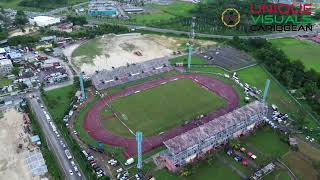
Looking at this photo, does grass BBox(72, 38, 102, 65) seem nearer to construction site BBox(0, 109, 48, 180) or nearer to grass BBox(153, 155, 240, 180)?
construction site BBox(0, 109, 48, 180)

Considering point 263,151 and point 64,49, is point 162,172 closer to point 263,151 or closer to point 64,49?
point 263,151

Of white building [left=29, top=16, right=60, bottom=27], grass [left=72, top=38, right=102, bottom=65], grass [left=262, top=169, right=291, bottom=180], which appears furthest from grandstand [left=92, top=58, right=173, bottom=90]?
white building [left=29, top=16, right=60, bottom=27]

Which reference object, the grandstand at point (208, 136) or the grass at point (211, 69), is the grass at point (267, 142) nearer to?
the grandstand at point (208, 136)

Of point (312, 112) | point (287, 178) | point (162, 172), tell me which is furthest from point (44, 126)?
point (312, 112)

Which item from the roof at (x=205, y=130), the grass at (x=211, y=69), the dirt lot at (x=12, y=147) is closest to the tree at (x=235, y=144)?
the roof at (x=205, y=130)

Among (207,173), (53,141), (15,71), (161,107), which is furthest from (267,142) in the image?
(15,71)

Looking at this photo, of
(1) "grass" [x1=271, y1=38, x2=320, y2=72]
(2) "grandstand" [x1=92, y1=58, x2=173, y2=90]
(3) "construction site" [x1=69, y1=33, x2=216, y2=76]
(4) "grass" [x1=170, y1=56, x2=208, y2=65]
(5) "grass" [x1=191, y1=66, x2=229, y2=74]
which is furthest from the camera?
(1) "grass" [x1=271, y1=38, x2=320, y2=72]
